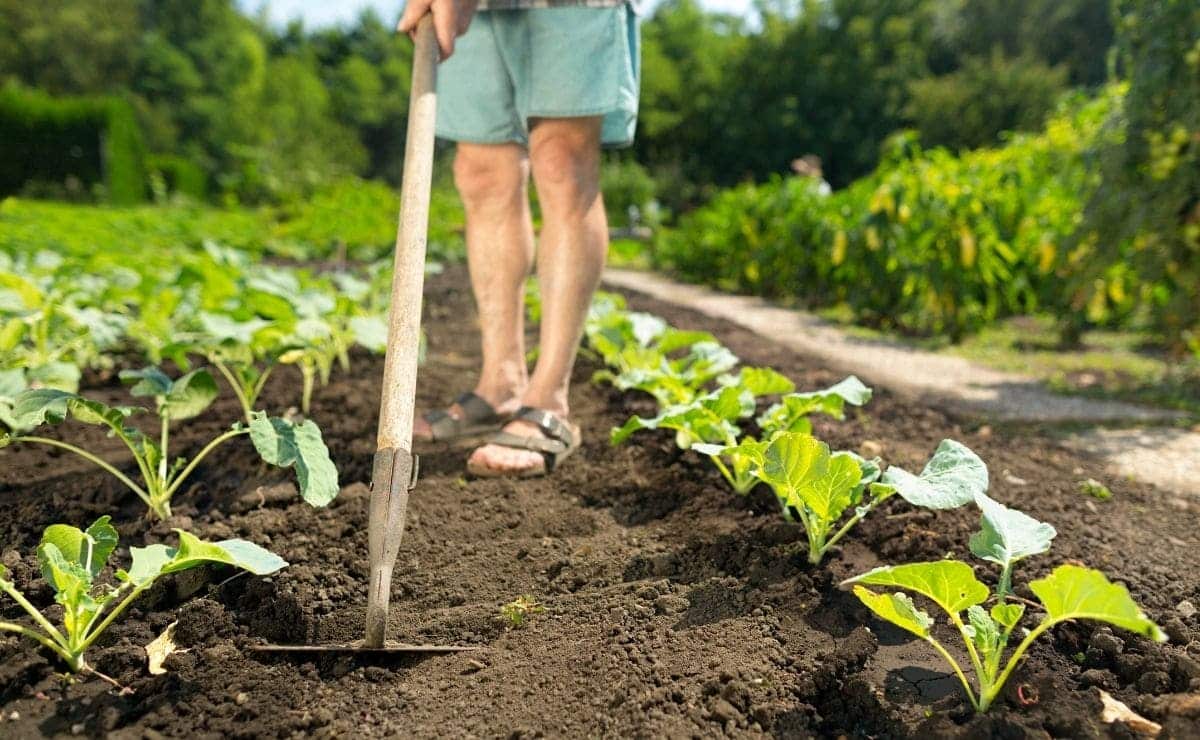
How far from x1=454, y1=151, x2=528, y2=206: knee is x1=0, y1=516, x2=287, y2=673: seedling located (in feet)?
4.51

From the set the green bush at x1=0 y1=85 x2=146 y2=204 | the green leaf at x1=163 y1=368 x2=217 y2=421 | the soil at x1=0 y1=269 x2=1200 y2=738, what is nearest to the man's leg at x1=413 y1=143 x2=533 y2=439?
the soil at x1=0 y1=269 x2=1200 y2=738

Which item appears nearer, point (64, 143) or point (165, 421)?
point (165, 421)

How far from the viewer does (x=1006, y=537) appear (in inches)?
50.4

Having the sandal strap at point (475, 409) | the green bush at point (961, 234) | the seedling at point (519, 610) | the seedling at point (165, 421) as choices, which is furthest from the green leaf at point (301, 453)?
the green bush at point (961, 234)

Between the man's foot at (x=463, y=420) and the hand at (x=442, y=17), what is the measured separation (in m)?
0.97

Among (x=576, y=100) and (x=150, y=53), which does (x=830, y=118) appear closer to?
(x=576, y=100)

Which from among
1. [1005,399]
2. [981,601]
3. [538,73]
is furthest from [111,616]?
[1005,399]

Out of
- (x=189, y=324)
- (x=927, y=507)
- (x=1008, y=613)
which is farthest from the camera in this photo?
(x=189, y=324)

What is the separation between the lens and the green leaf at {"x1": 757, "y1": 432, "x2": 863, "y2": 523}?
1389mm

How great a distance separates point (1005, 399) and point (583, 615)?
2.50m

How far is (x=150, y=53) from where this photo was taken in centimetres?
3859

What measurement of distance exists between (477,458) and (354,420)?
1.77ft

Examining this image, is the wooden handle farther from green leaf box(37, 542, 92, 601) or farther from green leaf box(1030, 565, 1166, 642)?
green leaf box(1030, 565, 1166, 642)

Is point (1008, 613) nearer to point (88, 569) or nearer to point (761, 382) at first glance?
point (761, 382)
